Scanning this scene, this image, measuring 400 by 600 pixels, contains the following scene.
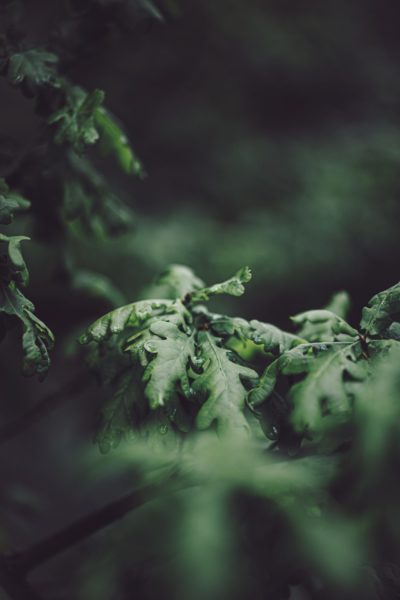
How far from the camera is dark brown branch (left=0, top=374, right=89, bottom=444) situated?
1.65m

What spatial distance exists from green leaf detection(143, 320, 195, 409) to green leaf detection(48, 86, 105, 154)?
0.43 m

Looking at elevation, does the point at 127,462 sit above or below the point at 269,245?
above

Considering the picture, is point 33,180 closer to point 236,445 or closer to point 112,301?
point 112,301

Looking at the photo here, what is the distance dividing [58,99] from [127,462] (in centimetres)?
85

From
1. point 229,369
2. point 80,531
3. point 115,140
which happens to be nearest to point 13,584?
point 80,531

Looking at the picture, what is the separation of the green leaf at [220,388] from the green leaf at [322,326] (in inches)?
8.0

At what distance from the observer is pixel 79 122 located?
117 cm

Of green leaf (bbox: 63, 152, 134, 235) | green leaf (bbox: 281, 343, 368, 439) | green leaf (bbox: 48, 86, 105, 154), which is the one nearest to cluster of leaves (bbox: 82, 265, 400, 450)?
green leaf (bbox: 281, 343, 368, 439)

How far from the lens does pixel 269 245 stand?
3.11 metres

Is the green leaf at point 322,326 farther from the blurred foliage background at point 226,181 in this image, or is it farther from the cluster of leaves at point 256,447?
the blurred foliage background at point 226,181

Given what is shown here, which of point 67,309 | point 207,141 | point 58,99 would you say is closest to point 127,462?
point 58,99

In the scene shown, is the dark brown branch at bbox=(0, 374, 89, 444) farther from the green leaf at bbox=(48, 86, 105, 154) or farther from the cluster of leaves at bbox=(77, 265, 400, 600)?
the green leaf at bbox=(48, 86, 105, 154)

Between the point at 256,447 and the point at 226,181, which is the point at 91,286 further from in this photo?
the point at 226,181

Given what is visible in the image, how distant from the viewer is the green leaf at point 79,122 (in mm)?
1147
